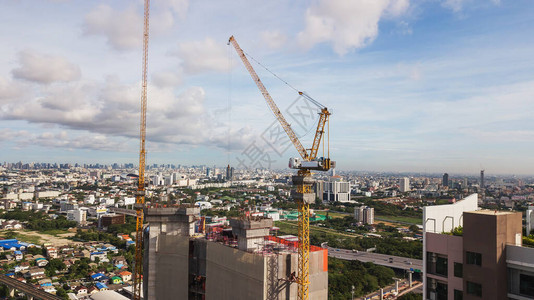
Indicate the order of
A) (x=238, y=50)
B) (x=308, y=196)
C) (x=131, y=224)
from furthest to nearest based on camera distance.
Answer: (x=131, y=224)
(x=238, y=50)
(x=308, y=196)

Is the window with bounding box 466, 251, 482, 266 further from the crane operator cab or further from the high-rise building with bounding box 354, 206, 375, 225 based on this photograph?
the high-rise building with bounding box 354, 206, 375, 225

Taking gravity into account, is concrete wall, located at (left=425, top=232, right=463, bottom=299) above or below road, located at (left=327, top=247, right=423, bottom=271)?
above

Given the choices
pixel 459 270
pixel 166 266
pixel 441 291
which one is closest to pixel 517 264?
pixel 459 270

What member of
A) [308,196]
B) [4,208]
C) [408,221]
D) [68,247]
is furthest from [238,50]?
[4,208]

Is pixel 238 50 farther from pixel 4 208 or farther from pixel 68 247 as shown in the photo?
pixel 4 208

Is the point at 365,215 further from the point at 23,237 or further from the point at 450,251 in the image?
the point at 450,251

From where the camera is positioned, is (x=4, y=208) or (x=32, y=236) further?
(x=4, y=208)

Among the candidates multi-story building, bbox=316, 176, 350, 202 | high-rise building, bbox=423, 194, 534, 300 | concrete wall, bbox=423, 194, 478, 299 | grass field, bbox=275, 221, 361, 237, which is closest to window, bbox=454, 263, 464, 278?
high-rise building, bbox=423, 194, 534, 300

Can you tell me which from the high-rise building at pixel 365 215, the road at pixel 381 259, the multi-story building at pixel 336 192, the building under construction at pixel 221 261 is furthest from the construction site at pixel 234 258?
the multi-story building at pixel 336 192
